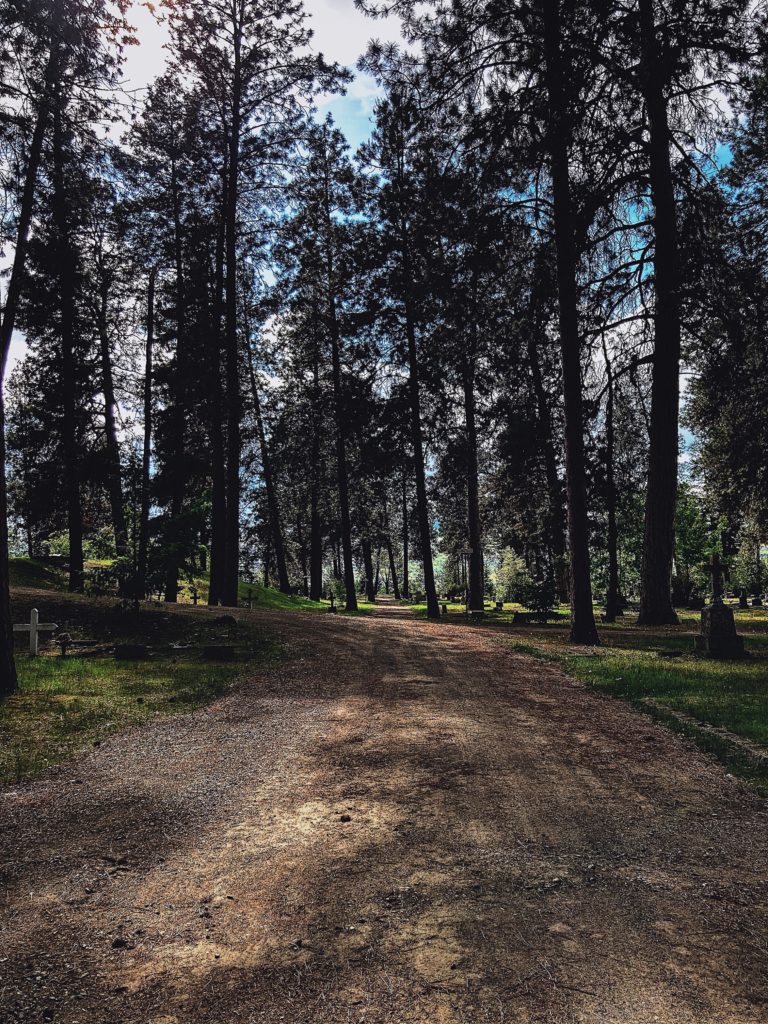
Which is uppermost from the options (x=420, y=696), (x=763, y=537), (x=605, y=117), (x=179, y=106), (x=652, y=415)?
(x=179, y=106)

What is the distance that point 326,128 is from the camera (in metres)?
21.1

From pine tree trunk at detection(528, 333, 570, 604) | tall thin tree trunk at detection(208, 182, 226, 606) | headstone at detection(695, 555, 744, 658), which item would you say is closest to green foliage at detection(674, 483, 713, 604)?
pine tree trunk at detection(528, 333, 570, 604)

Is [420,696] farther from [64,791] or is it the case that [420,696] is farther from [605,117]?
[605,117]

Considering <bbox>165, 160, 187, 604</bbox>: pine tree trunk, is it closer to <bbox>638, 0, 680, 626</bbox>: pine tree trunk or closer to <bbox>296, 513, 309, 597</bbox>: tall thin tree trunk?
<bbox>638, 0, 680, 626</bbox>: pine tree trunk

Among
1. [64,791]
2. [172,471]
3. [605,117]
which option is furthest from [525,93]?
[172,471]

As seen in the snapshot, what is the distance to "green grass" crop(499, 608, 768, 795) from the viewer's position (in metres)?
5.45

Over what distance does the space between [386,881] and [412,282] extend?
1213 centimetres

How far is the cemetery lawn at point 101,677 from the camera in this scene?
19.1 ft

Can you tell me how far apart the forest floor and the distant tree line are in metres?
5.04

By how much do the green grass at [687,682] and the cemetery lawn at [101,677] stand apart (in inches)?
216

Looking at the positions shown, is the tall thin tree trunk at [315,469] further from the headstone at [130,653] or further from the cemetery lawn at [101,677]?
the headstone at [130,653]

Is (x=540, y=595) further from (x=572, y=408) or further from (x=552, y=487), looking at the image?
(x=572, y=408)

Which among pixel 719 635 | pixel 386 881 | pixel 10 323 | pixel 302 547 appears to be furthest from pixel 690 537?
pixel 386 881

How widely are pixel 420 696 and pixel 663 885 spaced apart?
4558mm
